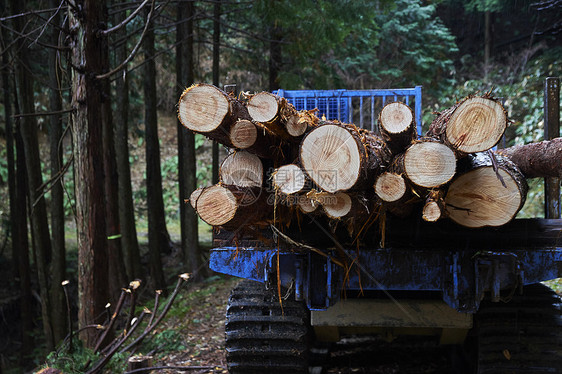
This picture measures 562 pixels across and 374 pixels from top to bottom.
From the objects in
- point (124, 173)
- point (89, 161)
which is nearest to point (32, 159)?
point (124, 173)

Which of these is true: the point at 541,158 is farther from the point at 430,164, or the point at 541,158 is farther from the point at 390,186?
the point at 390,186

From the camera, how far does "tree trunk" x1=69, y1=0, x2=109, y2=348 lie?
18.9 ft

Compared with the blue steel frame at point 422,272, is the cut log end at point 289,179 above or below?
above

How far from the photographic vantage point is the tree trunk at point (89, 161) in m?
5.75

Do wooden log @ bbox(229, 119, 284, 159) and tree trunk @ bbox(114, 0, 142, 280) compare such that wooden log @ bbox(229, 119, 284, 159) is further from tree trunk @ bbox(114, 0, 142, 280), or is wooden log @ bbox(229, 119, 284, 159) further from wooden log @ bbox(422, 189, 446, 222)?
tree trunk @ bbox(114, 0, 142, 280)

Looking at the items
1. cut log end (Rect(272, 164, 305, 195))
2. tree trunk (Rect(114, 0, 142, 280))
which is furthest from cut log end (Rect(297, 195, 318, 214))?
tree trunk (Rect(114, 0, 142, 280))

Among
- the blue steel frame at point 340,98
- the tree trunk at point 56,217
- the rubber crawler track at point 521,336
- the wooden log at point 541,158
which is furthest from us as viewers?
the tree trunk at point 56,217

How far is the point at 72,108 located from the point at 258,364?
370 centimetres

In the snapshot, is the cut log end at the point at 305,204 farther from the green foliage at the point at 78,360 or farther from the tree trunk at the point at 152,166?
the tree trunk at the point at 152,166

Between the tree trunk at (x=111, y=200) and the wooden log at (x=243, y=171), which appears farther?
the tree trunk at (x=111, y=200)

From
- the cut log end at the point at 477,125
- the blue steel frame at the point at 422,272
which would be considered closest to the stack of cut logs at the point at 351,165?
the cut log end at the point at 477,125

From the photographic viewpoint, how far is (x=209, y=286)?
1044 cm

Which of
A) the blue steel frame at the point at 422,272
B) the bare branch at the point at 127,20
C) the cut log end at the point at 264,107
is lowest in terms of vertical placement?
the blue steel frame at the point at 422,272

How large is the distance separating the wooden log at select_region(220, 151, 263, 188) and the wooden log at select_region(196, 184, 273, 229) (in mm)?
86
